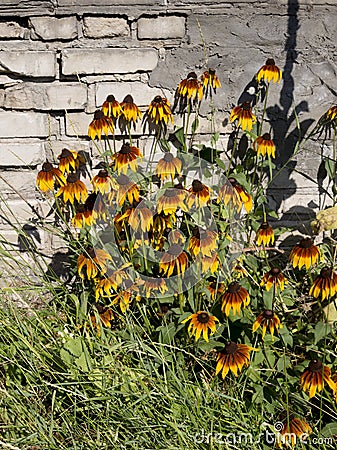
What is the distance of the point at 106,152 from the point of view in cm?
269

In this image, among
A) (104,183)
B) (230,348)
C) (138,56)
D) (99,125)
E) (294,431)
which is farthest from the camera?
(138,56)

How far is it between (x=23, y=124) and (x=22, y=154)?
0.13 meters

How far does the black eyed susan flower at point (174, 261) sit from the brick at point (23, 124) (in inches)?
36.3

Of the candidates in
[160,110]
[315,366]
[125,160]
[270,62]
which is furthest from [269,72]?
[315,366]

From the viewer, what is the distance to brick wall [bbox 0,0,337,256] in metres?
2.70

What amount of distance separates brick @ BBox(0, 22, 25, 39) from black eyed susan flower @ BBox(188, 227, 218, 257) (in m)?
1.20

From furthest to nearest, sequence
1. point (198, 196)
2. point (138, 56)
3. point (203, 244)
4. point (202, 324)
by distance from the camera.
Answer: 1. point (138, 56)
2. point (198, 196)
3. point (203, 244)
4. point (202, 324)

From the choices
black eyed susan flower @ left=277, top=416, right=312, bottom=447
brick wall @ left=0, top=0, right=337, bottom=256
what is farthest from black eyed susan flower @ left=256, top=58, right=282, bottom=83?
black eyed susan flower @ left=277, top=416, right=312, bottom=447

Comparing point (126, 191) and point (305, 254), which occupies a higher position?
point (126, 191)

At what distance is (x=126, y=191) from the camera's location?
96.5 inches

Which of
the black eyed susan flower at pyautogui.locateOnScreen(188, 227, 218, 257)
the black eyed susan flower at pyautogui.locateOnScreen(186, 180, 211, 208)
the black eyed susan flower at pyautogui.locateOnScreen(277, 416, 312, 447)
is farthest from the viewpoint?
the black eyed susan flower at pyautogui.locateOnScreen(186, 180, 211, 208)

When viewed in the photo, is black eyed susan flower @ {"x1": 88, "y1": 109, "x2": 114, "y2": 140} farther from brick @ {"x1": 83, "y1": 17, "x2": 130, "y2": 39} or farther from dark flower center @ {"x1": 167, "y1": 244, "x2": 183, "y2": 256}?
dark flower center @ {"x1": 167, "y1": 244, "x2": 183, "y2": 256}

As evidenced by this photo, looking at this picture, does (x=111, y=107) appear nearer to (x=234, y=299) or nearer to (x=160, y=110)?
(x=160, y=110)

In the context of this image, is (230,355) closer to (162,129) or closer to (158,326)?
(158,326)
